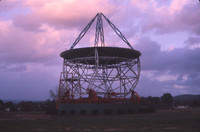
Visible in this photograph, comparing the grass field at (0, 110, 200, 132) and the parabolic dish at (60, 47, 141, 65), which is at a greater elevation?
the parabolic dish at (60, 47, 141, 65)

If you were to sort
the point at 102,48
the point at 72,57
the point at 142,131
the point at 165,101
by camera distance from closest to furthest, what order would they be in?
1. the point at 142,131
2. the point at 102,48
3. the point at 72,57
4. the point at 165,101

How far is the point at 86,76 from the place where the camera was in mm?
46625

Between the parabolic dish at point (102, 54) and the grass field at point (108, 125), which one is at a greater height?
the parabolic dish at point (102, 54)

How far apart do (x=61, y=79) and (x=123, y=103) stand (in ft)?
48.6

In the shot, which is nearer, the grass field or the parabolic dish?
the grass field

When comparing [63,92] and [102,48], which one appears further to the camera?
[63,92]

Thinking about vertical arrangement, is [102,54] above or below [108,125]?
above

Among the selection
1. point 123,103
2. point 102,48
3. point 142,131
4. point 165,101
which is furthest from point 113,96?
point 165,101

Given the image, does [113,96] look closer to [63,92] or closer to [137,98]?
[137,98]

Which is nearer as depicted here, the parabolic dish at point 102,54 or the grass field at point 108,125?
the grass field at point 108,125

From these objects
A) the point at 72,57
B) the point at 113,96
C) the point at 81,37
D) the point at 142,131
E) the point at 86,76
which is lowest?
the point at 142,131

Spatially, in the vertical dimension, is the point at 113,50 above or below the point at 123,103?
above

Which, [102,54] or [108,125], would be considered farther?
[102,54]

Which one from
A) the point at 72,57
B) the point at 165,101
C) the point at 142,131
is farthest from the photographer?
the point at 165,101
